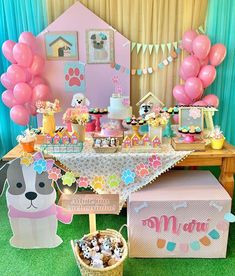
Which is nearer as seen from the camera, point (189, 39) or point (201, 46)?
point (201, 46)

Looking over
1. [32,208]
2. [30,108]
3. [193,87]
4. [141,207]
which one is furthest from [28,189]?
[193,87]

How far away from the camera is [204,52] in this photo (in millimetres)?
2713

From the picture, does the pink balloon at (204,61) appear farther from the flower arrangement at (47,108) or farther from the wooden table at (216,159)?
the flower arrangement at (47,108)

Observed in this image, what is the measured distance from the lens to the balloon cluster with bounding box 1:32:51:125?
272 centimetres

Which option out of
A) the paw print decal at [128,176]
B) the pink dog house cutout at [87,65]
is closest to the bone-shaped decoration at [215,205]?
the paw print decal at [128,176]

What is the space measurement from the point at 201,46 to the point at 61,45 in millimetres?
1447

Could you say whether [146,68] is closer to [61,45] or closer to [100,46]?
[100,46]

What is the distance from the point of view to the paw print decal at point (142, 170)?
1835 mm

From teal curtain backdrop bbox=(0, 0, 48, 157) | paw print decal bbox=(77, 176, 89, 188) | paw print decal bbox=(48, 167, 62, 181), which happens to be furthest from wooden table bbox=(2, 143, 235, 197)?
teal curtain backdrop bbox=(0, 0, 48, 157)

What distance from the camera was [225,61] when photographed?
10.1 feet

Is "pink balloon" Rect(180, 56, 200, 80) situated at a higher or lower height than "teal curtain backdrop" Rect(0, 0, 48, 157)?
lower

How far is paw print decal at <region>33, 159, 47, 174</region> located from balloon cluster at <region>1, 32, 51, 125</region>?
1.32 meters

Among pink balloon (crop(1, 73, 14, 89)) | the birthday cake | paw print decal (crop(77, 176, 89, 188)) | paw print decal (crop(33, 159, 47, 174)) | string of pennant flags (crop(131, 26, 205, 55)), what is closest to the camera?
paw print decal (crop(33, 159, 47, 174))

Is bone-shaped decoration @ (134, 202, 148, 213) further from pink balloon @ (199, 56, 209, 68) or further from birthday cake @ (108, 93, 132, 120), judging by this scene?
pink balloon @ (199, 56, 209, 68)
